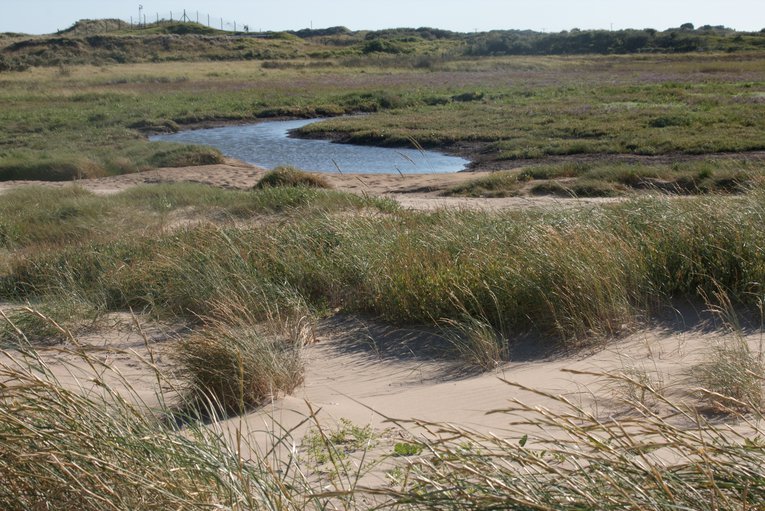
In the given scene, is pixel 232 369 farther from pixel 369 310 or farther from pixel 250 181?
pixel 250 181

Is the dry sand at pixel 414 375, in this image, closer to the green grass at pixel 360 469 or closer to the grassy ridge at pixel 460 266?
the grassy ridge at pixel 460 266

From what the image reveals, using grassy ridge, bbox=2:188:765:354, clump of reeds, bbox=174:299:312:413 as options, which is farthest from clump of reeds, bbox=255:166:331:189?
Answer: clump of reeds, bbox=174:299:312:413

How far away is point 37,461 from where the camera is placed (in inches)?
121

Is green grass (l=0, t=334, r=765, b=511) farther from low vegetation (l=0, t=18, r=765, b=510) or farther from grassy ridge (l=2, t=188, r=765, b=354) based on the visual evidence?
grassy ridge (l=2, t=188, r=765, b=354)

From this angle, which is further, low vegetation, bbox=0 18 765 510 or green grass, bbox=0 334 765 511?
low vegetation, bbox=0 18 765 510

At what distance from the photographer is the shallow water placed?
25.4 m

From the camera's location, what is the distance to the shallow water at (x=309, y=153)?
25438 mm

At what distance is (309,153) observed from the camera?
93.7 ft

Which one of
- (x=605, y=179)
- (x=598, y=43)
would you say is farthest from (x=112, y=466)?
(x=598, y=43)

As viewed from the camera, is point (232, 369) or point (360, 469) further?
point (232, 369)

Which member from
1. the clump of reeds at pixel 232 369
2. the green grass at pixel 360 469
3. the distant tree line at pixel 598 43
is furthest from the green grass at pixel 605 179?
the distant tree line at pixel 598 43

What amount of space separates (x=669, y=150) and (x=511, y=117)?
37.8 feet

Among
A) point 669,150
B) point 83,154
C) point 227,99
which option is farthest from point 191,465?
point 227,99

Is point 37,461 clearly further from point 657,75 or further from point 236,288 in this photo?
point 657,75
